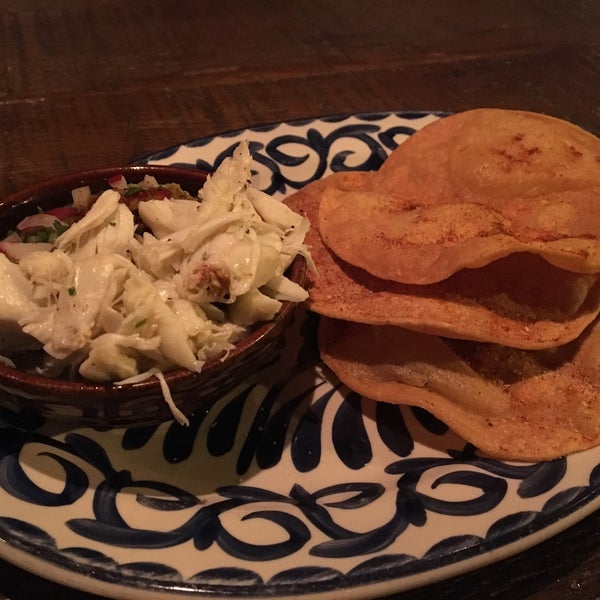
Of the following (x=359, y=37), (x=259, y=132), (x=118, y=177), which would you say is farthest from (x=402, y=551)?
(x=359, y=37)

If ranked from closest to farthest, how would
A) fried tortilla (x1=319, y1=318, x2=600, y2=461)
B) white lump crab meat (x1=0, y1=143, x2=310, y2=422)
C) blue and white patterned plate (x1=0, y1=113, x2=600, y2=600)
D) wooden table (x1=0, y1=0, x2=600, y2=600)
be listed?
blue and white patterned plate (x1=0, y1=113, x2=600, y2=600), white lump crab meat (x1=0, y1=143, x2=310, y2=422), fried tortilla (x1=319, y1=318, x2=600, y2=461), wooden table (x1=0, y1=0, x2=600, y2=600)

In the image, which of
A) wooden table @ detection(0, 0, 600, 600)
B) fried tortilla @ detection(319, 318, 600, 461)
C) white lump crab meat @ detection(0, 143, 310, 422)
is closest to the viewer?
white lump crab meat @ detection(0, 143, 310, 422)

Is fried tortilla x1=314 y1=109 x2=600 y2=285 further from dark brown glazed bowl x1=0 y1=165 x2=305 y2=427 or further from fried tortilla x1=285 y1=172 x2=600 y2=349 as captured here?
dark brown glazed bowl x1=0 y1=165 x2=305 y2=427

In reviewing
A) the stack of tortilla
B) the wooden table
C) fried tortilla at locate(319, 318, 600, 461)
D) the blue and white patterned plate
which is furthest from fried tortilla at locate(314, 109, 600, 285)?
the wooden table

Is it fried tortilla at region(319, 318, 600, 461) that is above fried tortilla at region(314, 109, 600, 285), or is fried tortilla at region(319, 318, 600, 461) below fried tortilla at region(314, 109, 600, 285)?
below

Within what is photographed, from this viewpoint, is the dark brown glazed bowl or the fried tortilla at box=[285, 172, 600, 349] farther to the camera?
the fried tortilla at box=[285, 172, 600, 349]

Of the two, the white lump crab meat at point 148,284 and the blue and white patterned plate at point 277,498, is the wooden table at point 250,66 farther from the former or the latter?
the blue and white patterned plate at point 277,498

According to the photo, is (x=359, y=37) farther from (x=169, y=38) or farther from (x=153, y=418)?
(x=153, y=418)

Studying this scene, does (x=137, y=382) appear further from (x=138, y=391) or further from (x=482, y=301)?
(x=482, y=301)
